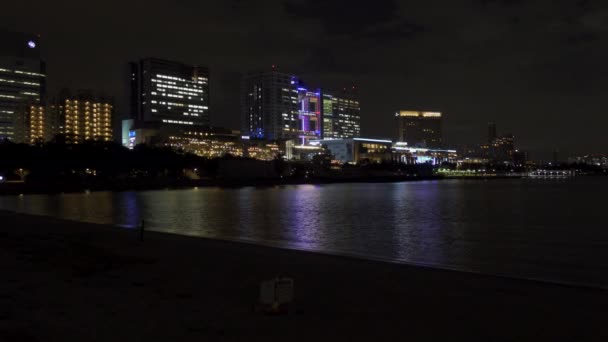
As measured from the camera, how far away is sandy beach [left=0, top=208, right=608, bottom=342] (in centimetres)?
898

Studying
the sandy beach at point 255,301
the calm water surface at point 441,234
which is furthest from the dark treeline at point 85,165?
the sandy beach at point 255,301

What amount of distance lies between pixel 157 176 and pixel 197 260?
408ft

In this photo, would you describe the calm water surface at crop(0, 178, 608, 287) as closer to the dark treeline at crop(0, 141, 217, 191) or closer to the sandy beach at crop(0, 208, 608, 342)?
the sandy beach at crop(0, 208, 608, 342)

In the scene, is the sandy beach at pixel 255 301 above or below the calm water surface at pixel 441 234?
above

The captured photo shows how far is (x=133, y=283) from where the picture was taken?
12758mm

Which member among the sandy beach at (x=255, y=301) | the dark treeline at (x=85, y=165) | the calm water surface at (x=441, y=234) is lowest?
the calm water surface at (x=441, y=234)

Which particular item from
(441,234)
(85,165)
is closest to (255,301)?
(441,234)

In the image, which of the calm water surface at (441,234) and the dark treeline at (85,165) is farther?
the dark treeline at (85,165)

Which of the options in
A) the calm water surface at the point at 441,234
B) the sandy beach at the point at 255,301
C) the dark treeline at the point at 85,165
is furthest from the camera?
the dark treeline at the point at 85,165

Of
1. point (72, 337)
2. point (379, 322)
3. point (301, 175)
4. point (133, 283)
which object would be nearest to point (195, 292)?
point (133, 283)

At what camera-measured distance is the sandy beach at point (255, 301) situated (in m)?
8.98

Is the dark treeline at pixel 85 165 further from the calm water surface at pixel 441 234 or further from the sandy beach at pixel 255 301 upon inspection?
the sandy beach at pixel 255 301

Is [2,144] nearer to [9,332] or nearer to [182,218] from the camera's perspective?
[182,218]

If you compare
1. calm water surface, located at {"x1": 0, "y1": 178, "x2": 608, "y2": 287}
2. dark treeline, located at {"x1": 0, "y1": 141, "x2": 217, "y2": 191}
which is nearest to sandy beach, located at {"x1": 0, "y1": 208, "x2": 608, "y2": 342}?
calm water surface, located at {"x1": 0, "y1": 178, "x2": 608, "y2": 287}
